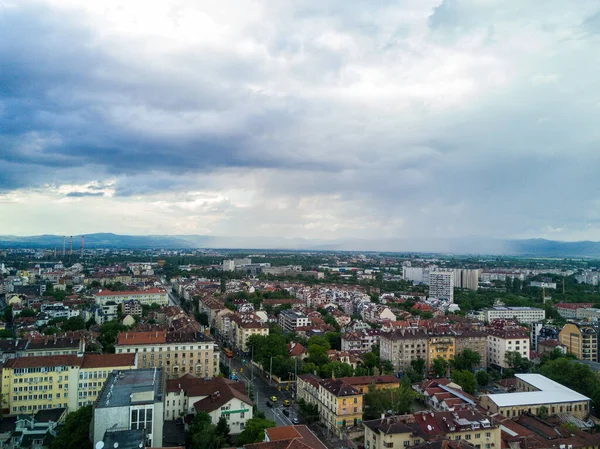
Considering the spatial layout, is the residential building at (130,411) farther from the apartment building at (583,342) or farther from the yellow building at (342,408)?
the apartment building at (583,342)

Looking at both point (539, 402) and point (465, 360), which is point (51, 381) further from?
point (465, 360)

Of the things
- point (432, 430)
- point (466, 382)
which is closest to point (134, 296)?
point (466, 382)

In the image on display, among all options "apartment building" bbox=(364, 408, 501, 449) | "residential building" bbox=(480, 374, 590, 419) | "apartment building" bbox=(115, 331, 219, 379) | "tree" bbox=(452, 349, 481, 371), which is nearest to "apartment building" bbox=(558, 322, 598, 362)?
"tree" bbox=(452, 349, 481, 371)

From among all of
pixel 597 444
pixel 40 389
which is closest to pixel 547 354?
→ pixel 597 444

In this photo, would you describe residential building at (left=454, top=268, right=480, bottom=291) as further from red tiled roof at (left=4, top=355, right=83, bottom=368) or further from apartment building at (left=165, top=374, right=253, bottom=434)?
red tiled roof at (left=4, top=355, right=83, bottom=368)

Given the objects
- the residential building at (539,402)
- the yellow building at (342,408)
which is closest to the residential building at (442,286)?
the residential building at (539,402)

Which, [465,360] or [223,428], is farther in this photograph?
[465,360]
